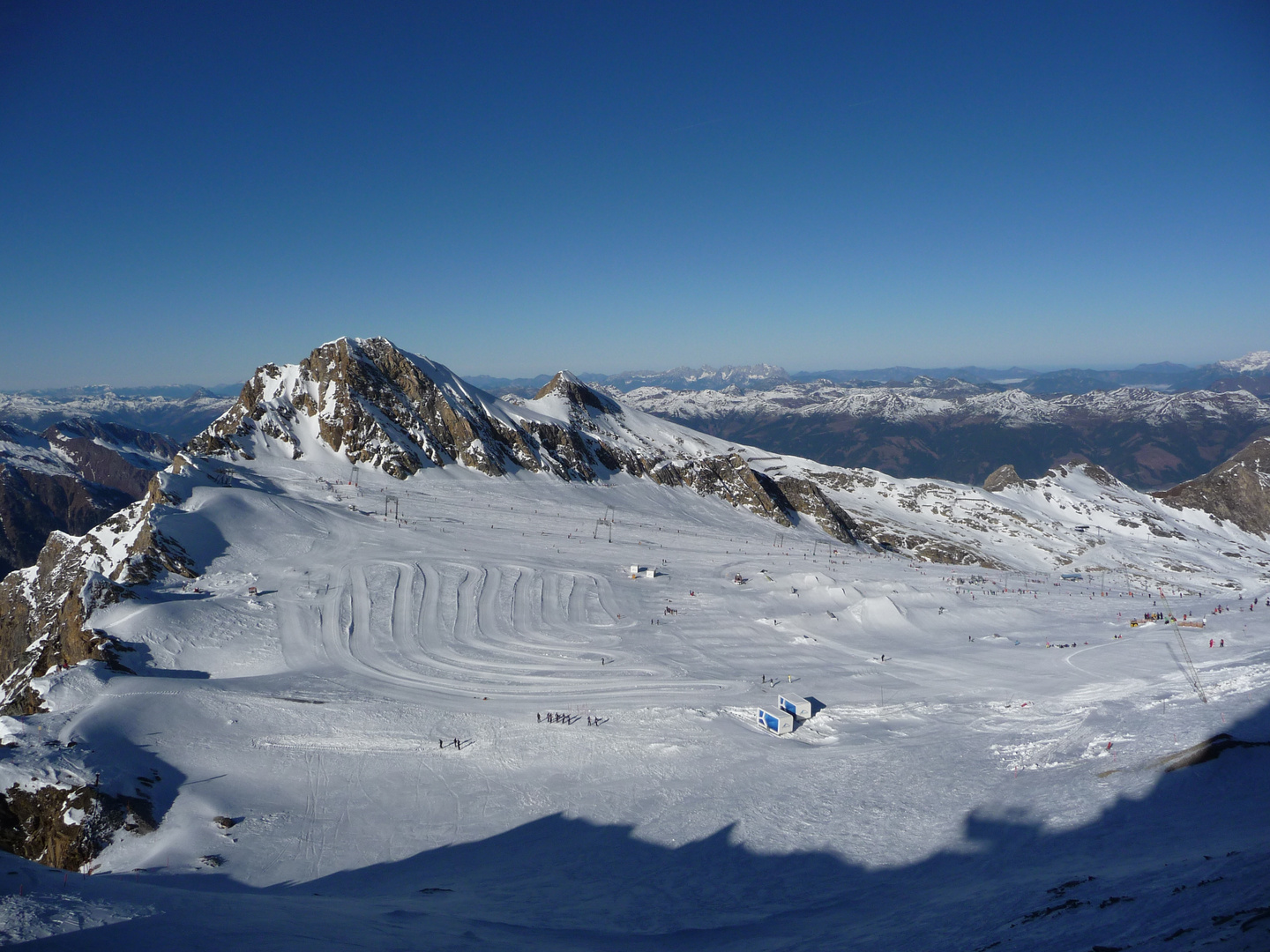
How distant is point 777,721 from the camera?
123 feet

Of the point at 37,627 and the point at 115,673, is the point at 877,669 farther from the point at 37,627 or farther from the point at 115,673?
the point at 37,627

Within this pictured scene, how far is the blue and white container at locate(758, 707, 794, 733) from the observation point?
1470 inches

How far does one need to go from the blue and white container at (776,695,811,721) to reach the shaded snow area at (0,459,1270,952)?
A: 156 cm

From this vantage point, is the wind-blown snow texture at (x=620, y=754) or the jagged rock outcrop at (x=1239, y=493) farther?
the jagged rock outcrop at (x=1239, y=493)

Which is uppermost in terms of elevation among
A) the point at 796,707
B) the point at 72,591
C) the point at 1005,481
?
the point at 72,591

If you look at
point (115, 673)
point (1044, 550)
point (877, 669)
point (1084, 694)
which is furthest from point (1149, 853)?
point (1044, 550)

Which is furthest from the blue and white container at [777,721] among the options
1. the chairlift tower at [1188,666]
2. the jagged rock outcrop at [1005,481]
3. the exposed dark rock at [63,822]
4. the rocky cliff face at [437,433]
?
the jagged rock outcrop at [1005,481]

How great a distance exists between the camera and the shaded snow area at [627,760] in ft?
60.5

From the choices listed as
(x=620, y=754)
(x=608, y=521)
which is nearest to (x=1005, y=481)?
(x=608, y=521)

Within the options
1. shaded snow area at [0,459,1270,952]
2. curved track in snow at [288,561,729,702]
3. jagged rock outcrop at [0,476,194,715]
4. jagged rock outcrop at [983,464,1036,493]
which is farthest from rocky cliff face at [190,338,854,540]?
jagged rock outcrop at [983,464,1036,493]

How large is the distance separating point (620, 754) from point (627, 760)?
0.78 m

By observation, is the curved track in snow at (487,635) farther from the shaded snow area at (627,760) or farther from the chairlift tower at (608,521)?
the chairlift tower at (608,521)

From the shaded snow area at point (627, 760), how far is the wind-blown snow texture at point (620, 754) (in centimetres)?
18

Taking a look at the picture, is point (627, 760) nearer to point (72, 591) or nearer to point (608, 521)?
point (72, 591)
